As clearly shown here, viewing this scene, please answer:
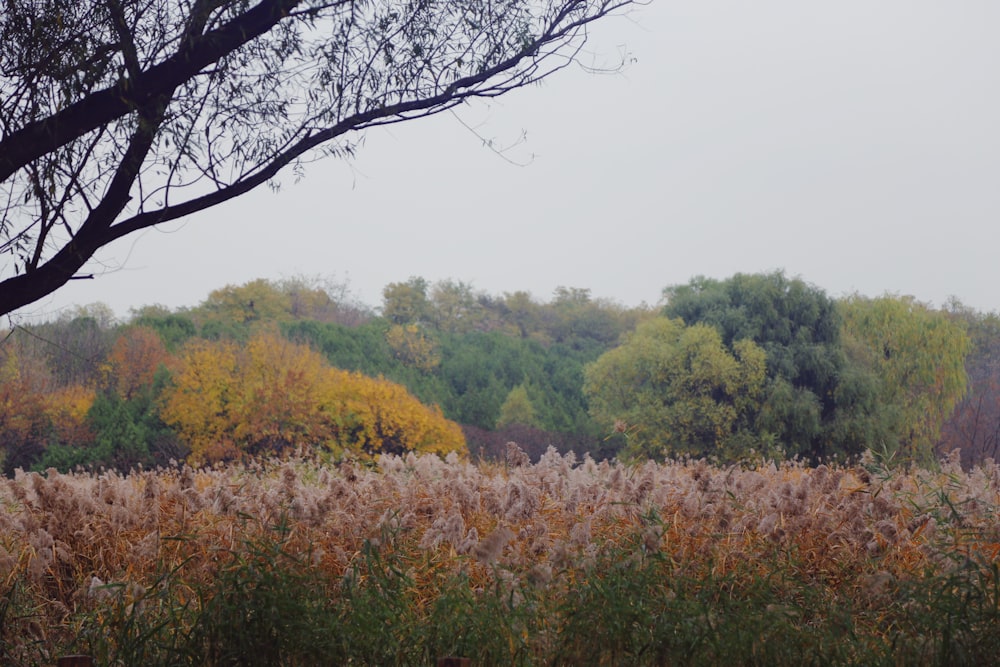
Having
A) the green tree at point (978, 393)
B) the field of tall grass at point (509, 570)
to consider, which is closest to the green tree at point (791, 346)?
the green tree at point (978, 393)

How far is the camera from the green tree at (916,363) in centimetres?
2959

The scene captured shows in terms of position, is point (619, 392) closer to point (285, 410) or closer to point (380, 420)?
point (380, 420)

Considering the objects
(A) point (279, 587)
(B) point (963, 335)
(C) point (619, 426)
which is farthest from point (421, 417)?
(A) point (279, 587)

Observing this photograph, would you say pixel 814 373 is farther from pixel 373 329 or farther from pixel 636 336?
pixel 373 329

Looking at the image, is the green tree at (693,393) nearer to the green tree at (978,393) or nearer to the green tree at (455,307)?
the green tree at (978,393)

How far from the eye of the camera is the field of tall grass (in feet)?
13.2

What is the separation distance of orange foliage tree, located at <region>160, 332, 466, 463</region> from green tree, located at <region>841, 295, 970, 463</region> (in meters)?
13.7

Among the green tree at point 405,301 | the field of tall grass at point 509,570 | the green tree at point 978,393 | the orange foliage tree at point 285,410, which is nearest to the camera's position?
the field of tall grass at point 509,570

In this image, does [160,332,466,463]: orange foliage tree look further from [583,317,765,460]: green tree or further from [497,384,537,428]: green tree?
[497,384,537,428]: green tree

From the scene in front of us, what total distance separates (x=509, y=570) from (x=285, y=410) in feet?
69.3

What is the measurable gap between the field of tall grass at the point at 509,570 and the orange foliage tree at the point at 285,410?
18288 mm

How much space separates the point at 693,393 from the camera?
2731cm

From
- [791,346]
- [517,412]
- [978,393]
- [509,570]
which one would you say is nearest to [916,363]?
[791,346]

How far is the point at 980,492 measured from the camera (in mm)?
6617
